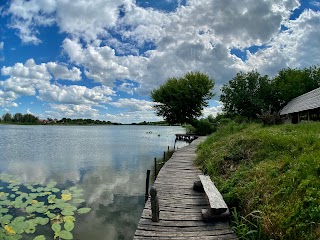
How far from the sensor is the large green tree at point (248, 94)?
44.3 metres

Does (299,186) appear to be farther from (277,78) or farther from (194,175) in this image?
(277,78)

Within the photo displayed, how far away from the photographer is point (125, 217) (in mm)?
11133

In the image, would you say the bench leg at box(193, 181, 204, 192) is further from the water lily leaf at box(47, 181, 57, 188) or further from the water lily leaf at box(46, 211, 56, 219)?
the water lily leaf at box(47, 181, 57, 188)

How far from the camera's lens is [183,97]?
4494cm

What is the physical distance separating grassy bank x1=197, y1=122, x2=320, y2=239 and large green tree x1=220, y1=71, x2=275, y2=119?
35.0 m

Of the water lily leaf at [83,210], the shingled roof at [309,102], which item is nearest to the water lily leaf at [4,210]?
the water lily leaf at [83,210]

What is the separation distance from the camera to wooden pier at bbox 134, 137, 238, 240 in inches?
249

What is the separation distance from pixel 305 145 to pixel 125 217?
295 inches

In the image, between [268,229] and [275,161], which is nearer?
[268,229]

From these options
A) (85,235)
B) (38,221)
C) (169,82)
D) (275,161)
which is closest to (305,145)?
(275,161)

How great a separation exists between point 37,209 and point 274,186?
892cm

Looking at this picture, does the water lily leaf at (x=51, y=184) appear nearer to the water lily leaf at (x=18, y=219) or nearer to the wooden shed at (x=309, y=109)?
the water lily leaf at (x=18, y=219)

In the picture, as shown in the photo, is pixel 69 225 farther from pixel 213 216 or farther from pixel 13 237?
pixel 213 216

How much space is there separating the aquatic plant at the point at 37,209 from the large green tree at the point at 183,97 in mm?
32087
